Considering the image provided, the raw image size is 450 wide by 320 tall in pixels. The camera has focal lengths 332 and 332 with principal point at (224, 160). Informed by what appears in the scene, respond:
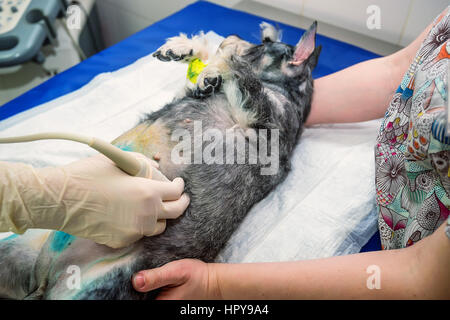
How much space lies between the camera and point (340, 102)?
51.0 inches

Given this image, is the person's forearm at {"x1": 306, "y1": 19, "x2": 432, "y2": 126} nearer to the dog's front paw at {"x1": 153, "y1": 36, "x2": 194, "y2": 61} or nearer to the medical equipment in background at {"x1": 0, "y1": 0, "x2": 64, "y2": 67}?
the dog's front paw at {"x1": 153, "y1": 36, "x2": 194, "y2": 61}

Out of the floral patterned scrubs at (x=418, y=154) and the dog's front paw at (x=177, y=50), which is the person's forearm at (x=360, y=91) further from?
the dog's front paw at (x=177, y=50)

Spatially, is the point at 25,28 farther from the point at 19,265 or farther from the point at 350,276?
the point at 350,276

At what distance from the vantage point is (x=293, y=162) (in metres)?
1.29

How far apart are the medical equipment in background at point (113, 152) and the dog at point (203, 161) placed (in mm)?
119

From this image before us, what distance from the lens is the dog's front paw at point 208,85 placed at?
105 centimetres

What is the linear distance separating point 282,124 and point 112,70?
94 centimetres

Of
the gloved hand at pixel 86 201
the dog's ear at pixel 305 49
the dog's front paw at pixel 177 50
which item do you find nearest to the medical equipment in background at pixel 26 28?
the dog's front paw at pixel 177 50

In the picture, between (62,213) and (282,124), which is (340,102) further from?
(62,213)

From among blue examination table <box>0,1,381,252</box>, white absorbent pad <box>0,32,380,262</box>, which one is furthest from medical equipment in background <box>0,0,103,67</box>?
white absorbent pad <box>0,32,380,262</box>

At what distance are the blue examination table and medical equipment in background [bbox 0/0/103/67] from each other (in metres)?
0.22

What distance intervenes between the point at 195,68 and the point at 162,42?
0.63 metres

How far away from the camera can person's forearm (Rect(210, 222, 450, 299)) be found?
667 mm
